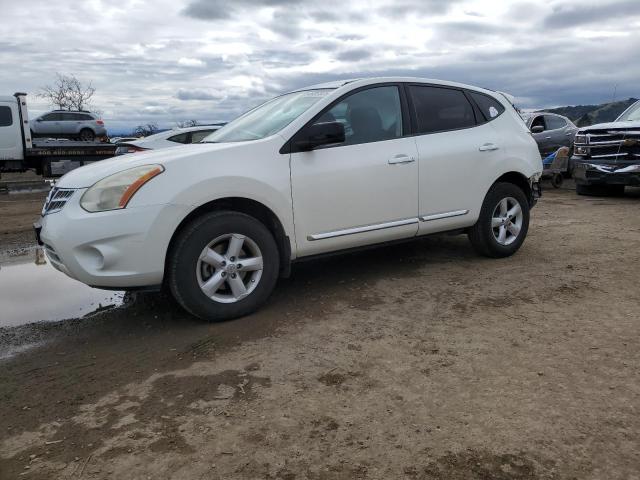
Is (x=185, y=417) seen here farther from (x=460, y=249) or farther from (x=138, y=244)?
(x=460, y=249)

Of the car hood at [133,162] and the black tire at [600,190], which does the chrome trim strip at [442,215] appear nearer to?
the car hood at [133,162]

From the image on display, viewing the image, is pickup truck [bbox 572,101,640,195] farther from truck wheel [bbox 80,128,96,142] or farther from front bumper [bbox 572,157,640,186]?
truck wheel [bbox 80,128,96,142]

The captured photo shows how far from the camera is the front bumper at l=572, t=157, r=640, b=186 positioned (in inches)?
384

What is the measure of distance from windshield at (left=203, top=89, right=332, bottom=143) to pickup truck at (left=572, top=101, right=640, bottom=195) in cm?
726

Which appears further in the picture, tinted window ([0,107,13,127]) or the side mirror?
tinted window ([0,107,13,127])

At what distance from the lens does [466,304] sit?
4.39 metres

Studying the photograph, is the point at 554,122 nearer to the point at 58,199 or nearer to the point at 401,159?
the point at 401,159

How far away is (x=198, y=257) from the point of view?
3.88m

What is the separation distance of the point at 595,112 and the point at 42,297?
2073 cm

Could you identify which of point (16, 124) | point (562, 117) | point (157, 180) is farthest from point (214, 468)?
point (16, 124)

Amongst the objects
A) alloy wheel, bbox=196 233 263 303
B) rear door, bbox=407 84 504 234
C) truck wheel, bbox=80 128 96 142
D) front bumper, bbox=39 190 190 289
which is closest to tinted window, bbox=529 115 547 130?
rear door, bbox=407 84 504 234

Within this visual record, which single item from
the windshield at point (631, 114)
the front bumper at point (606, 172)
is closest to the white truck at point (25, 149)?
the front bumper at point (606, 172)

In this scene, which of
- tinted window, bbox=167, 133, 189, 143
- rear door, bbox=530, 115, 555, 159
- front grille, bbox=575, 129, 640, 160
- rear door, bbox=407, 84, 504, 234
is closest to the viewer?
rear door, bbox=407, 84, 504, 234

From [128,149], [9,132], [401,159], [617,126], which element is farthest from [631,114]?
[9,132]
